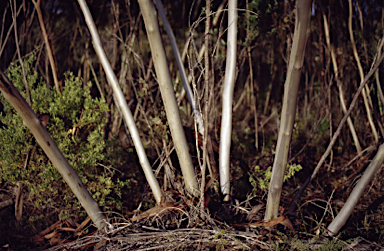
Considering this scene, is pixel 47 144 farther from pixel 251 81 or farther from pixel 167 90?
pixel 251 81

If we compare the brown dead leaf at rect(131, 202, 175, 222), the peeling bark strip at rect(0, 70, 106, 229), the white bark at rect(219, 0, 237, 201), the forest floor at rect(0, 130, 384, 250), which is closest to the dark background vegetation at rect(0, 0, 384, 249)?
the forest floor at rect(0, 130, 384, 250)

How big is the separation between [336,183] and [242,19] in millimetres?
2226

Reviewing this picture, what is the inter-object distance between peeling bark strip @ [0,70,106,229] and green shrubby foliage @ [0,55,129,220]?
26cm

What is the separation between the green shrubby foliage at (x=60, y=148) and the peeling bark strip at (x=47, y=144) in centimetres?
26

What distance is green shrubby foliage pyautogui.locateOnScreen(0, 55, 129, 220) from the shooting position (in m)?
2.37

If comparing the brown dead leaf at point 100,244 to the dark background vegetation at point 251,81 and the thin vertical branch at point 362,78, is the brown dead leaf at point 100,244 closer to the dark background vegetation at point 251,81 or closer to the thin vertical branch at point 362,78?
the dark background vegetation at point 251,81

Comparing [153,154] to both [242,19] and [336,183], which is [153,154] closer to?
[242,19]

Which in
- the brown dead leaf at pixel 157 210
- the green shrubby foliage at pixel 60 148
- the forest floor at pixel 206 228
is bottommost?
the forest floor at pixel 206 228

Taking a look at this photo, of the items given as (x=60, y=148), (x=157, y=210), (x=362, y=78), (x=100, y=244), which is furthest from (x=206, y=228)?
(x=362, y=78)

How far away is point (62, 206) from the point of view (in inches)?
101

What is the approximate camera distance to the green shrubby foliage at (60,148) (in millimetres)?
2373

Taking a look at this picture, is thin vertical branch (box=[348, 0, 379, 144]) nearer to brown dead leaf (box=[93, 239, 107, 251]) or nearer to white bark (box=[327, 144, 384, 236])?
white bark (box=[327, 144, 384, 236])

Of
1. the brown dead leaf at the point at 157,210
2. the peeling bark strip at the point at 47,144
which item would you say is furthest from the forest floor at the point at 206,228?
the peeling bark strip at the point at 47,144

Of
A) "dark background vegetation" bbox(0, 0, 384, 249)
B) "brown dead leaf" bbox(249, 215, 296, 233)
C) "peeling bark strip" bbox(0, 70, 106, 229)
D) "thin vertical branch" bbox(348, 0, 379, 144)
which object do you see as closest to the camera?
"peeling bark strip" bbox(0, 70, 106, 229)
